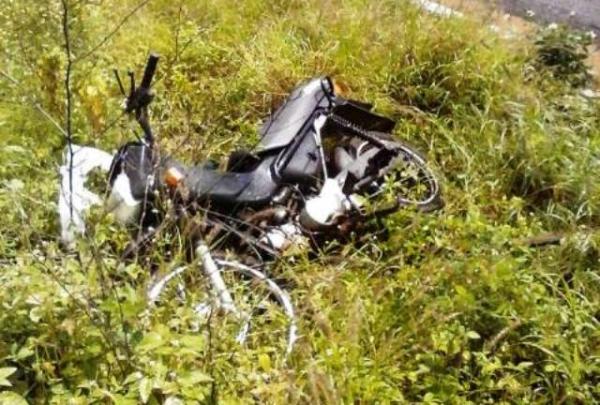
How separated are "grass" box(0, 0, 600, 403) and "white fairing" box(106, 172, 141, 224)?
130 millimetres

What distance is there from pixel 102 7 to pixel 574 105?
2993mm

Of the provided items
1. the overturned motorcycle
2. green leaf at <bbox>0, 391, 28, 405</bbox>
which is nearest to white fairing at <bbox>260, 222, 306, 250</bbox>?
the overturned motorcycle

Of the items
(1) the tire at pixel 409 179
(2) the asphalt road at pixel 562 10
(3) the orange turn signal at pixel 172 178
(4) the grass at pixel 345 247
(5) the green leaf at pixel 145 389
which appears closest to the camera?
(5) the green leaf at pixel 145 389

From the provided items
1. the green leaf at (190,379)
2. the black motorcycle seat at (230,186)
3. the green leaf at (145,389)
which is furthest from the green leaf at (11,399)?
the black motorcycle seat at (230,186)

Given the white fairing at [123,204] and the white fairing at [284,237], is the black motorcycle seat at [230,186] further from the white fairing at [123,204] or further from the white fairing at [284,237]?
the white fairing at [123,204]

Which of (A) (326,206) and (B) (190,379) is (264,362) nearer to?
(B) (190,379)

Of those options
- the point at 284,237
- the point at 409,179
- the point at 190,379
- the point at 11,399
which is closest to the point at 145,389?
the point at 190,379

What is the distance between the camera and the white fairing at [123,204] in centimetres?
309

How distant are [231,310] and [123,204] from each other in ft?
2.08

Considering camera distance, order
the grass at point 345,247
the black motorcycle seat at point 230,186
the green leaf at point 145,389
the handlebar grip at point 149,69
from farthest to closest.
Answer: the black motorcycle seat at point 230,186 → the handlebar grip at point 149,69 → the grass at point 345,247 → the green leaf at point 145,389

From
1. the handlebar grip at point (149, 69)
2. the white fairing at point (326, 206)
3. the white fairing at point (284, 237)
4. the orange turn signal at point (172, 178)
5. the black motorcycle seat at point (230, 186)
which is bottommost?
the white fairing at point (284, 237)

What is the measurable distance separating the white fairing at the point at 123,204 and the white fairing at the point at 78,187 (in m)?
0.08

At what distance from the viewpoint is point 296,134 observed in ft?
12.2

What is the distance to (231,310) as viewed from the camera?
2.87 meters
